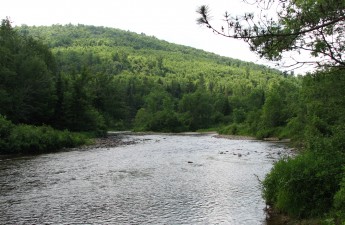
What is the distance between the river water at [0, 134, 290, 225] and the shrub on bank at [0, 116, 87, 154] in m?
5.49

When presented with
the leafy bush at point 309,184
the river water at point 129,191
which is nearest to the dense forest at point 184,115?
the leafy bush at point 309,184

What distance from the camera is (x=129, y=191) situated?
76.0 feet

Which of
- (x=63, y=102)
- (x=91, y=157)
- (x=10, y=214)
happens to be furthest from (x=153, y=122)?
(x=10, y=214)

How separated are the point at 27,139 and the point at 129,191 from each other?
2553 centimetres

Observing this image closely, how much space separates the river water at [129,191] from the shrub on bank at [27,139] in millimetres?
5488

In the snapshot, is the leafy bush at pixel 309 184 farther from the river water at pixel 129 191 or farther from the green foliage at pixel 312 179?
the river water at pixel 129 191

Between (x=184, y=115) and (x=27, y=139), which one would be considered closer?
(x=27, y=139)

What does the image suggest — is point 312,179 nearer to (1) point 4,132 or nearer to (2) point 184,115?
(1) point 4,132

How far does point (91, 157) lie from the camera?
3925cm

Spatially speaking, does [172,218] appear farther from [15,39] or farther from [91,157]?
[15,39]

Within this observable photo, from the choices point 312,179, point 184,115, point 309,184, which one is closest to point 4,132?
point 309,184

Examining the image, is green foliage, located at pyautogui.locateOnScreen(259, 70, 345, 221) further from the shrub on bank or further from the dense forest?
the shrub on bank

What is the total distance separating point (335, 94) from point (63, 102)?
166 feet

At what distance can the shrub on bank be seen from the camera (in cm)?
4203
